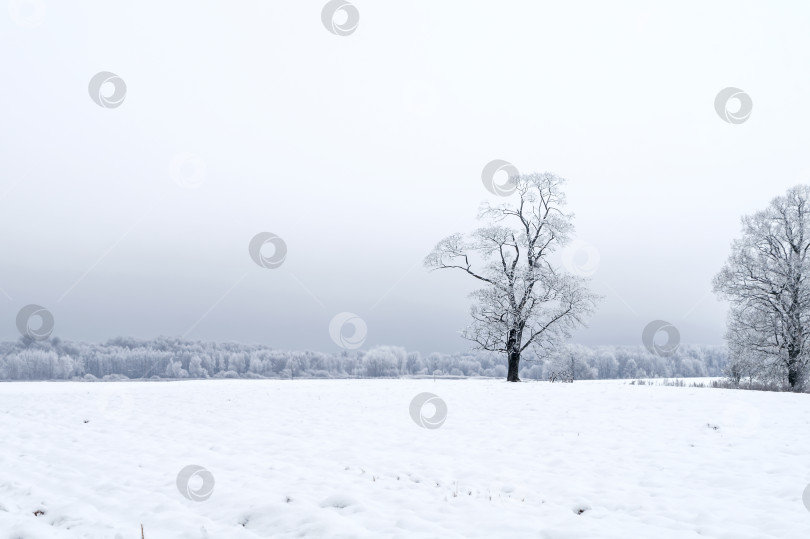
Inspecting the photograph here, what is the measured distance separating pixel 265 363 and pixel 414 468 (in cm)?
15564

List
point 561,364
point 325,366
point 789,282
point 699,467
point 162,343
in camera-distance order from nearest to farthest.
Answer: point 699,467 → point 789,282 → point 561,364 → point 162,343 → point 325,366

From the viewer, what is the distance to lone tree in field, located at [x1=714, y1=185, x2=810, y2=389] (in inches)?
1033

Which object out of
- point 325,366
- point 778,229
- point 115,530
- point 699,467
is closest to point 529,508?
point 699,467

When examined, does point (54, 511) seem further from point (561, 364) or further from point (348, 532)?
point (561, 364)

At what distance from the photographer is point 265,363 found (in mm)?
157250

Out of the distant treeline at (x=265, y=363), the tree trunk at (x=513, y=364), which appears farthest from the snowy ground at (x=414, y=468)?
the distant treeline at (x=265, y=363)

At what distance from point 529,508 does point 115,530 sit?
6.59m

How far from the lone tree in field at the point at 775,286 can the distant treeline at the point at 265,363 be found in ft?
239

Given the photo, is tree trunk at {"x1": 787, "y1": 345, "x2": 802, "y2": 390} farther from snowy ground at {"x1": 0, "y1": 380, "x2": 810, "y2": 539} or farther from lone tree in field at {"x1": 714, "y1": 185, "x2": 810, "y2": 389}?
snowy ground at {"x1": 0, "y1": 380, "x2": 810, "y2": 539}

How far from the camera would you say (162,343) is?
143 meters

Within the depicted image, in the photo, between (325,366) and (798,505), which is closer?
(798,505)

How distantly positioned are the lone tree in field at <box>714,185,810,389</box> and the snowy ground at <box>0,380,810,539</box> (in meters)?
9.59

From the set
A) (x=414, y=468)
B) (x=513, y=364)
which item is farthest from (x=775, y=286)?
(x=414, y=468)

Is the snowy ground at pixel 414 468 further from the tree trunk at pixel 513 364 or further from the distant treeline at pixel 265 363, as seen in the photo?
the distant treeline at pixel 265 363
